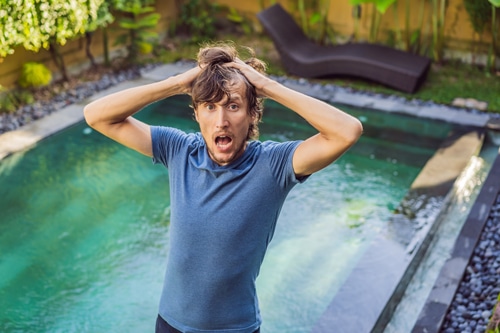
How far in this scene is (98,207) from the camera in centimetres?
543

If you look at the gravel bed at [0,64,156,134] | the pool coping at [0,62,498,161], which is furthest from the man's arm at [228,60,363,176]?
the gravel bed at [0,64,156,134]

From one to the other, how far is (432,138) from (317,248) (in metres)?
2.64

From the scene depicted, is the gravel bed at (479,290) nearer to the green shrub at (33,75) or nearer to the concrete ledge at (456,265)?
the concrete ledge at (456,265)

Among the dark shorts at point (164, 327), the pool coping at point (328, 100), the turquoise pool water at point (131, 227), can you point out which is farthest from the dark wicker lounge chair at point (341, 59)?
the dark shorts at point (164, 327)

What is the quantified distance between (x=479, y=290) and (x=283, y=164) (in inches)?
103

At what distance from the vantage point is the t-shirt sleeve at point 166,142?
81.5 inches

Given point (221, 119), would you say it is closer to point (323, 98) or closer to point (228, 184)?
point (228, 184)

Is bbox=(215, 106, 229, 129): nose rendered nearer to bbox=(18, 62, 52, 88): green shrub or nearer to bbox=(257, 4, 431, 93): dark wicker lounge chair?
bbox=(257, 4, 431, 93): dark wicker lounge chair

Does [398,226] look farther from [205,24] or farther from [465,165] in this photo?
[205,24]

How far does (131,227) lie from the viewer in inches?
201

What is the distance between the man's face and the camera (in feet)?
6.19

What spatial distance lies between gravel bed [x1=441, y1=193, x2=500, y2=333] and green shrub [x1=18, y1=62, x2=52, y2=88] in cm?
555

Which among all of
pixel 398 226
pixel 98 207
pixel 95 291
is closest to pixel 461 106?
pixel 398 226

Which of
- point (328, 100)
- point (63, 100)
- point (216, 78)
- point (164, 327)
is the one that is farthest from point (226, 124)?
point (63, 100)
